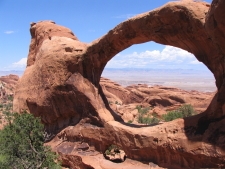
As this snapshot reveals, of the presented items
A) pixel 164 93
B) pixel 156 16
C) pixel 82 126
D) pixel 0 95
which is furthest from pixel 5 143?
pixel 0 95

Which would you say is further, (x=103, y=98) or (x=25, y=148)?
(x=103, y=98)

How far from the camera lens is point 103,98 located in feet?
54.5

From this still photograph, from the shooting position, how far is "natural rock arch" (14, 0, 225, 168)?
36.9 ft

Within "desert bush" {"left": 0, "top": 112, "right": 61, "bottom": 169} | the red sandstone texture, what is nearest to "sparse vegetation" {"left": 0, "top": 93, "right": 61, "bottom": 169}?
"desert bush" {"left": 0, "top": 112, "right": 61, "bottom": 169}

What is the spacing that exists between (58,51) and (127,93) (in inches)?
1496

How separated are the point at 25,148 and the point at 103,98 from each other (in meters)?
5.53

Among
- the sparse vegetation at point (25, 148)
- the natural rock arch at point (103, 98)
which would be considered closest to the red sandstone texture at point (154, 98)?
the natural rock arch at point (103, 98)

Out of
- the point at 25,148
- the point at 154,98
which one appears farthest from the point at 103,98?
the point at 154,98

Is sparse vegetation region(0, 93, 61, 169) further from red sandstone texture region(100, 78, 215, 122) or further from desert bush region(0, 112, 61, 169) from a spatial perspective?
red sandstone texture region(100, 78, 215, 122)

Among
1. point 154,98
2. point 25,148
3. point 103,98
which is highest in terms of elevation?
point 103,98

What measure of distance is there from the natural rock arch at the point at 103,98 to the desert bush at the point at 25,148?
3.02 metres

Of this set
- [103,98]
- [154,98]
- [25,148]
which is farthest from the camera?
[154,98]

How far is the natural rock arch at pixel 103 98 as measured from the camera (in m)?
11.2

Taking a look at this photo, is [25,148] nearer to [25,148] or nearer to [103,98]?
[25,148]
